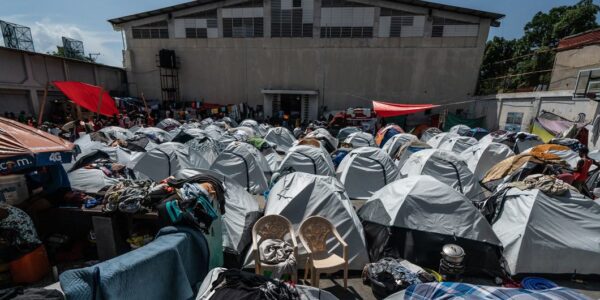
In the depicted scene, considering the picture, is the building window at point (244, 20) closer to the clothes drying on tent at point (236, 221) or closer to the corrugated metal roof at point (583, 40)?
the clothes drying on tent at point (236, 221)

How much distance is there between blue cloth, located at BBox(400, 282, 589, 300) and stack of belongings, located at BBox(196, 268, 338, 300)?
87 cm

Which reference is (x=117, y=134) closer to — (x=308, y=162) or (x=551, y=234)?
(x=308, y=162)

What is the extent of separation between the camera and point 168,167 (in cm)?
813

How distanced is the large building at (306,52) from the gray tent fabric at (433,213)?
1734 centimetres

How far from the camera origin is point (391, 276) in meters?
3.97

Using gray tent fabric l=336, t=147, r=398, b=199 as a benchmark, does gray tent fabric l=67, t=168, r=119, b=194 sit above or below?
above

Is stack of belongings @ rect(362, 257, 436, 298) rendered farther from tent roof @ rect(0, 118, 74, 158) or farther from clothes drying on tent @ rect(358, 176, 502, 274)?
tent roof @ rect(0, 118, 74, 158)

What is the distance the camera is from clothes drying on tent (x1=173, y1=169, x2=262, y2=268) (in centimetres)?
446

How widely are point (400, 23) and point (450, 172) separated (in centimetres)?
1625

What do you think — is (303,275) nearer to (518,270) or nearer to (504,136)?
(518,270)

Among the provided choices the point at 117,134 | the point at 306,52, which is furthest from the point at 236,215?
the point at 306,52

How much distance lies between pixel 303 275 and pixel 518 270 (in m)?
3.63

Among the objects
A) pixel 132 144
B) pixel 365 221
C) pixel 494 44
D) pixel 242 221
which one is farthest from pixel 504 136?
pixel 494 44

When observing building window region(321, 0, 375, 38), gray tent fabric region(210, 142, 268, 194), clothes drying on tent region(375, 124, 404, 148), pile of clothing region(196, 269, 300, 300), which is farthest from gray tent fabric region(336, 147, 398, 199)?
building window region(321, 0, 375, 38)
